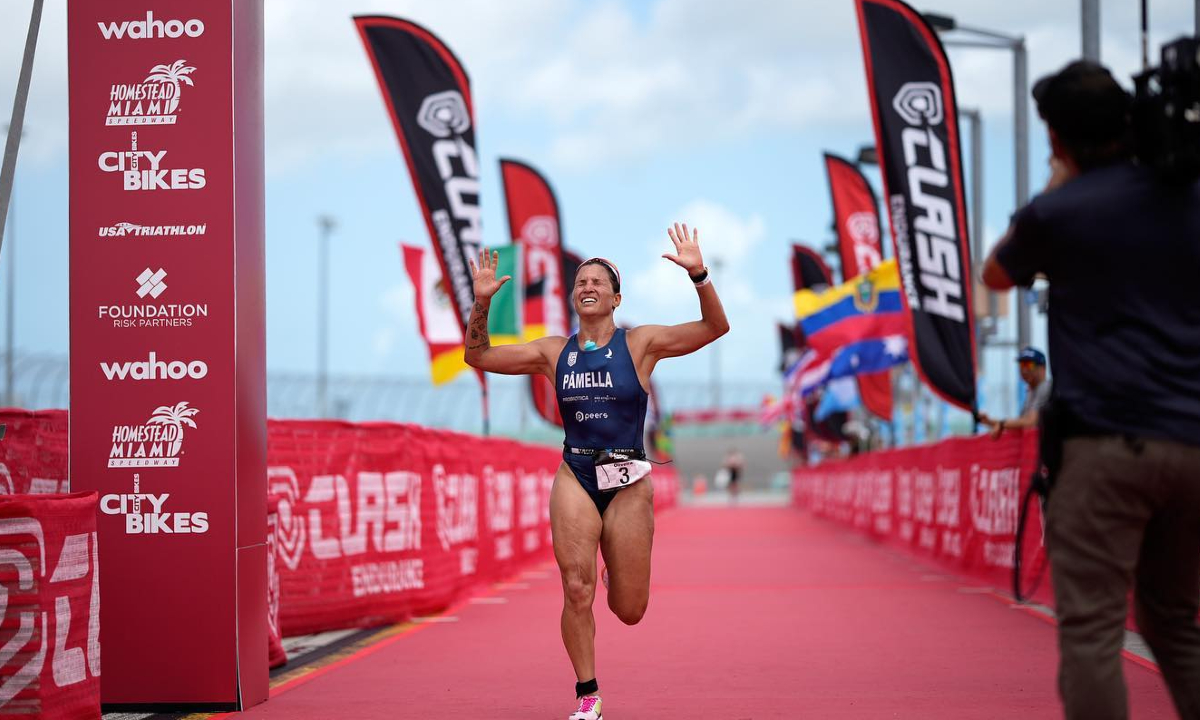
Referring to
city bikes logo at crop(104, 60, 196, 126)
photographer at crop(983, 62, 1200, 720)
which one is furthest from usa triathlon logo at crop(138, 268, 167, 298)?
photographer at crop(983, 62, 1200, 720)

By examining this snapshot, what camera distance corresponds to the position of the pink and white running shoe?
6.55 meters

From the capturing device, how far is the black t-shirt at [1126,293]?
420 cm

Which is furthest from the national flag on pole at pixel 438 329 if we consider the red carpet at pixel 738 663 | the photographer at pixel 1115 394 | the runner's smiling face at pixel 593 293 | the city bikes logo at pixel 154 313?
the photographer at pixel 1115 394

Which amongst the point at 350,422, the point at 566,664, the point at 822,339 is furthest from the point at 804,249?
the point at 566,664

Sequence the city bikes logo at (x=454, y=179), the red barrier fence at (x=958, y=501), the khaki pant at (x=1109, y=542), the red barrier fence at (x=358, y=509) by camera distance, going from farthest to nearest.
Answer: the city bikes logo at (x=454, y=179)
the red barrier fence at (x=958, y=501)
the red barrier fence at (x=358, y=509)
the khaki pant at (x=1109, y=542)

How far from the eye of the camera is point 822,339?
27.0 m

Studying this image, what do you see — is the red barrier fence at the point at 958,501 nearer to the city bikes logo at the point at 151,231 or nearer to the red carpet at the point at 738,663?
the red carpet at the point at 738,663

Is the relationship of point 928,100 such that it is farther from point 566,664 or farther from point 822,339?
point 822,339

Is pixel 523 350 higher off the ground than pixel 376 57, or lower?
lower

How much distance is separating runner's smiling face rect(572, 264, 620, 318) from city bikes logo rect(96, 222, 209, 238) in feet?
6.03

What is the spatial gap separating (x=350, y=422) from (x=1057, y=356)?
7.95 metres

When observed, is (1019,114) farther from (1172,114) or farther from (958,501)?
(1172,114)

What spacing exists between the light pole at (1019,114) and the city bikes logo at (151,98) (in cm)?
1177

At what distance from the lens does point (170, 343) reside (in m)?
7.34
